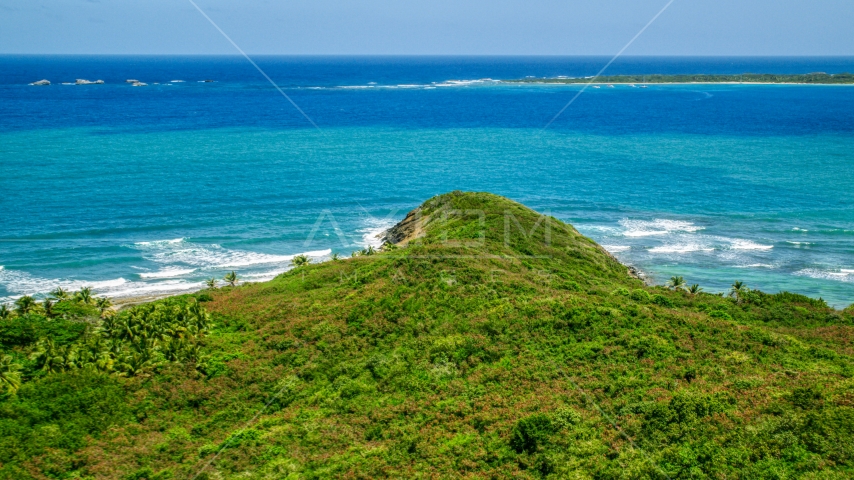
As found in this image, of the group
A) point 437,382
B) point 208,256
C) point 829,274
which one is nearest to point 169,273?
point 208,256

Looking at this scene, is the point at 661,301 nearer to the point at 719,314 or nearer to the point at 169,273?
the point at 719,314

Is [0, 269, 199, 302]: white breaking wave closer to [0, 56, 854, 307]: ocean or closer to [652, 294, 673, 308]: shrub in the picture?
[0, 56, 854, 307]: ocean

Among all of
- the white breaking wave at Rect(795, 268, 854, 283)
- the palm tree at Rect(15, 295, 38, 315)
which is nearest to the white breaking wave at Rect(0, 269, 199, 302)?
the palm tree at Rect(15, 295, 38, 315)

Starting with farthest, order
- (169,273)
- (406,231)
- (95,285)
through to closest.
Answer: (406,231)
(169,273)
(95,285)

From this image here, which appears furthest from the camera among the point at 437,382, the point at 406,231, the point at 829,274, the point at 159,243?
the point at 159,243

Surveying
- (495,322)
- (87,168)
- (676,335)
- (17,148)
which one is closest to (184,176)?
(87,168)

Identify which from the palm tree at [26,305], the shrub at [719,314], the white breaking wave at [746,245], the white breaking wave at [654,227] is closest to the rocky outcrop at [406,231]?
the white breaking wave at [654,227]

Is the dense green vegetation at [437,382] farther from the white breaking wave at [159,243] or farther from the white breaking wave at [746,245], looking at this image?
the white breaking wave at [746,245]
